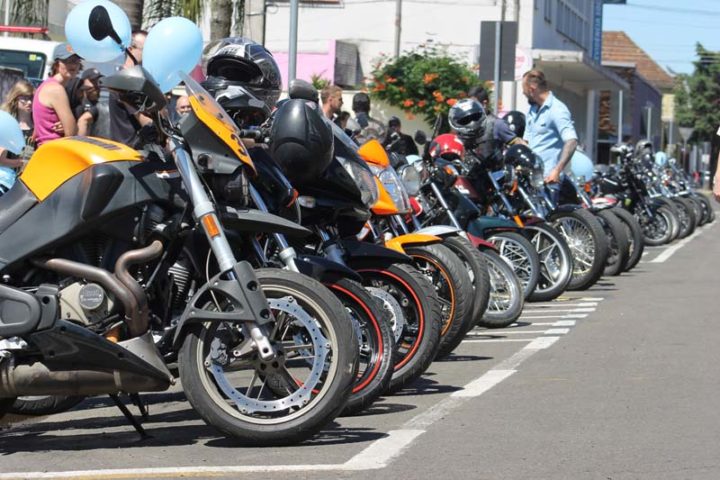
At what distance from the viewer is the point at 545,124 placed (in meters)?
14.8

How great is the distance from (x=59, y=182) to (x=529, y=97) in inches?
364

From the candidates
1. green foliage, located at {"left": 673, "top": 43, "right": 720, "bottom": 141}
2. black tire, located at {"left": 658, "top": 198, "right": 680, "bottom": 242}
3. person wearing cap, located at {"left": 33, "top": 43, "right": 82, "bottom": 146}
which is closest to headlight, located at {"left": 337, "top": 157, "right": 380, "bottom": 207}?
person wearing cap, located at {"left": 33, "top": 43, "right": 82, "bottom": 146}

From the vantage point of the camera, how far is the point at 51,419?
7.24 metres

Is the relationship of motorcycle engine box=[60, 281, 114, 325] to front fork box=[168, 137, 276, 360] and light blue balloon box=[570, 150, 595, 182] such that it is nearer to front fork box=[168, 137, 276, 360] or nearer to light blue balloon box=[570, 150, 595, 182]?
front fork box=[168, 137, 276, 360]

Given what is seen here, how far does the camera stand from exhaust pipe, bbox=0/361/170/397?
233 inches

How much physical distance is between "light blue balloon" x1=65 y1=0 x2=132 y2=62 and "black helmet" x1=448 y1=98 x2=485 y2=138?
18.0 feet

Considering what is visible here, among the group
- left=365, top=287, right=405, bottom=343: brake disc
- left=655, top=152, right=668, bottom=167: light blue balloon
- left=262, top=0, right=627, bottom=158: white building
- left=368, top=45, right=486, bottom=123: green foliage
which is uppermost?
left=262, top=0, right=627, bottom=158: white building

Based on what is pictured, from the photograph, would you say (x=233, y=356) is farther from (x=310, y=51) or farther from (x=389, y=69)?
(x=310, y=51)

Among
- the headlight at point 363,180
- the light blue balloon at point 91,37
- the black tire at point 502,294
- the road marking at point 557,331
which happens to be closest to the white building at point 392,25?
the road marking at point 557,331

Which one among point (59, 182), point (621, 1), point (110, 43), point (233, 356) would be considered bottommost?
point (233, 356)

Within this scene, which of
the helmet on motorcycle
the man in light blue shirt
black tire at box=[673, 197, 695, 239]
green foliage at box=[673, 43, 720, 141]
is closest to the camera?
the helmet on motorcycle

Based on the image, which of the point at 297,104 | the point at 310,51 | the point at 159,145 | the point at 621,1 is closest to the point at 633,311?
the point at 297,104

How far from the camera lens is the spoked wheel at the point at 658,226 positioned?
23.8 meters

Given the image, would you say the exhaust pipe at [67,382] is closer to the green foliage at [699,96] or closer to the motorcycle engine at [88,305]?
the motorcycle engine at [88,305]
